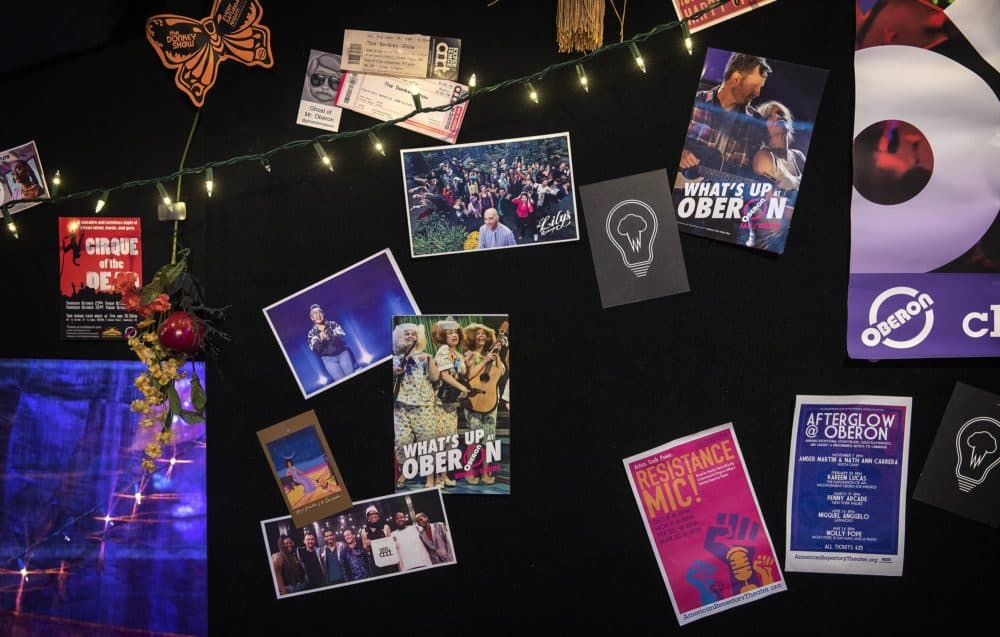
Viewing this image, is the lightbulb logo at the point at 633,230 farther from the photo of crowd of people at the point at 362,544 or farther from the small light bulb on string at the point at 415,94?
the photo of crowd of people at the point at 362,544

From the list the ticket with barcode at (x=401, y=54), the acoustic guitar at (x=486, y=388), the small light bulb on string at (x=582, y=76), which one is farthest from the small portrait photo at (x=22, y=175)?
the small light bulb on string at (x=582, y=76)

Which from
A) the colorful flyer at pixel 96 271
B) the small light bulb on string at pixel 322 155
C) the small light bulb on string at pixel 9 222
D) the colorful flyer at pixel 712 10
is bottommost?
the colorful flyer at pixel 96 271

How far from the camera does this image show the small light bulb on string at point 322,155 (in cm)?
149

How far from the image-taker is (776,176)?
1427mm

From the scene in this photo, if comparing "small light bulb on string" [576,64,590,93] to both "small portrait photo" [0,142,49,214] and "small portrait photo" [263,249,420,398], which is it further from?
"small portrait photo" [0,142,49,214]

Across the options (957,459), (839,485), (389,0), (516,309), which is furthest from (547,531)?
(389,0)

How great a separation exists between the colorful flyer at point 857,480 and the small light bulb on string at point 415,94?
875 millimetres

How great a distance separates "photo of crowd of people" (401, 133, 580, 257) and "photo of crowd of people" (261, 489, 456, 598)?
50 cm

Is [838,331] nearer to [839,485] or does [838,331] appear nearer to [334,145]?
[839,485]

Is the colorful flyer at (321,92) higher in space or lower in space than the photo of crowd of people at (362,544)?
higher

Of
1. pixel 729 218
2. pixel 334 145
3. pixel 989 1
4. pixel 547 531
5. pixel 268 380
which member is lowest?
pixel 547 531

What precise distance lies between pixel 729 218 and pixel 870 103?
32 centimetres

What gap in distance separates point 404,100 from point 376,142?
0.09 meters

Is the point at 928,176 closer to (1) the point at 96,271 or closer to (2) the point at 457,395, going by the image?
(2) the point at 457,395
